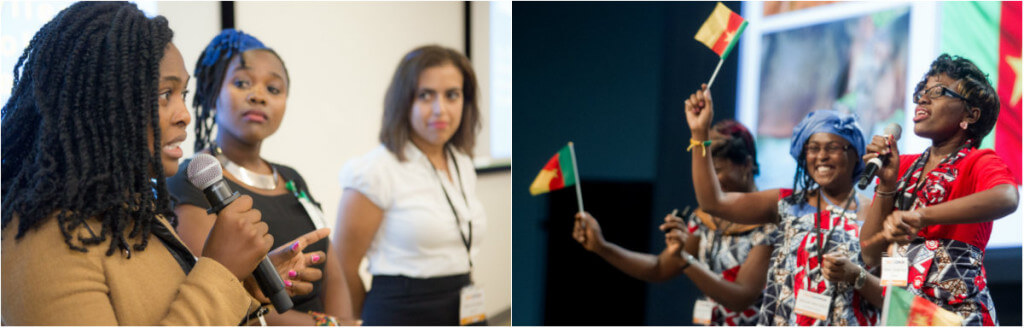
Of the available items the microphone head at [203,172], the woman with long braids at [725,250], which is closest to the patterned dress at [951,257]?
the woman with long braids at [725,250]

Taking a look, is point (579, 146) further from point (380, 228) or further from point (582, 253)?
point (380, 228)

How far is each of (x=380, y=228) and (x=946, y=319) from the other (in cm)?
202

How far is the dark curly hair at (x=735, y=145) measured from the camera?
3006 millimetres

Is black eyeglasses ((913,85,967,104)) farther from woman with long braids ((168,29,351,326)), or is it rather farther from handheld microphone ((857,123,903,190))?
woman with long braids ((168,29,351,326))

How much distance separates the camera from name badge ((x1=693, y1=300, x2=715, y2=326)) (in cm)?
311

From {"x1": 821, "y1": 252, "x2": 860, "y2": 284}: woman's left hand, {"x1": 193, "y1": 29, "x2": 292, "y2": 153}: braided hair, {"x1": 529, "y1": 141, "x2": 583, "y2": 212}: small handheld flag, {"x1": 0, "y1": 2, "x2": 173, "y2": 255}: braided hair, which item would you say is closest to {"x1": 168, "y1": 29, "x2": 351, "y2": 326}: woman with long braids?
{"x1": 193, "y1": 29, "x2": 292, "y2": 153}: braided hair

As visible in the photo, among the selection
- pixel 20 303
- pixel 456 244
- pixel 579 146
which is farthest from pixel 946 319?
pixel 20 303

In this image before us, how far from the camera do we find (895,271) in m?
2.58

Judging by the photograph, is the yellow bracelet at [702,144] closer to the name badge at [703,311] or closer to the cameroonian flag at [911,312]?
the name badge at [703,311]

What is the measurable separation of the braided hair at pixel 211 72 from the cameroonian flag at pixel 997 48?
250 centimetres

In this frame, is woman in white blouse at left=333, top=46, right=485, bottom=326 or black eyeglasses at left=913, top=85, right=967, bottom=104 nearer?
black eyeglasses at left=913, top=85, right=967, bottom=104

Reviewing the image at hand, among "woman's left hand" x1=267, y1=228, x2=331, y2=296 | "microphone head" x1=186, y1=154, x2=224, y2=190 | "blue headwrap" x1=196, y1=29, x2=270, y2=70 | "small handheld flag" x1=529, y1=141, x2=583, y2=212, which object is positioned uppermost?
"blue headwrap" x1=196, y1=29, x2=270, y2=70

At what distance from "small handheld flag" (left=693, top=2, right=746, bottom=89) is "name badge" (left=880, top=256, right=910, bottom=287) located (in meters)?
0.94

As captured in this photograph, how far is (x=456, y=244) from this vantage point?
A: 2895 millimetres
